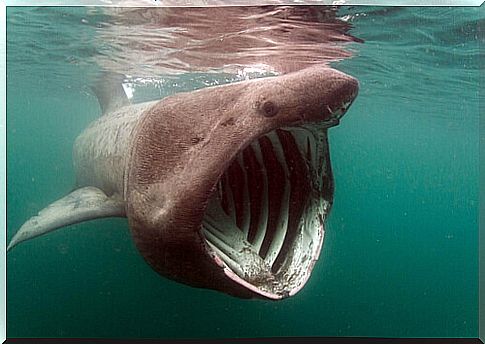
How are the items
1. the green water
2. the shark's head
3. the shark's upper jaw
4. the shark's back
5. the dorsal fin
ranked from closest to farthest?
the shark's head → the shark's upper jaw → the shark's back → the dorsal fin → the green water

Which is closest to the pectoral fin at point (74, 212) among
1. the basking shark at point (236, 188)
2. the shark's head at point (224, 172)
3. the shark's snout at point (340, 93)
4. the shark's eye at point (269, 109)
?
the basking shark at point (236, 188)

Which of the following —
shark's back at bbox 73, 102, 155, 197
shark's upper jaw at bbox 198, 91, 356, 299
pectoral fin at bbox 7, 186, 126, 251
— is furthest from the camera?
pectoral fin at bbox 7, 186, 126, 251

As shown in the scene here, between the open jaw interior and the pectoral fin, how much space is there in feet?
2.37

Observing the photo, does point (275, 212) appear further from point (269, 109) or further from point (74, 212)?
point (74, 212)

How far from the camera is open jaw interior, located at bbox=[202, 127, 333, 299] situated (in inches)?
126

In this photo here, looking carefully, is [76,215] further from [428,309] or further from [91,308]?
[428,309]

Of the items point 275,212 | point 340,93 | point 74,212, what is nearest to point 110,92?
point 74,212

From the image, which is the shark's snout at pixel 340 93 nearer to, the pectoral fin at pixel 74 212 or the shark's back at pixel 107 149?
the shark's back at pixel 107 149

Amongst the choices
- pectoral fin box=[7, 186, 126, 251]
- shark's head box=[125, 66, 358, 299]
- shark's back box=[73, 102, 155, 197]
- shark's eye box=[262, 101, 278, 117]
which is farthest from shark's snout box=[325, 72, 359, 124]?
pectoral fin box=[7, 186, 126, 251]

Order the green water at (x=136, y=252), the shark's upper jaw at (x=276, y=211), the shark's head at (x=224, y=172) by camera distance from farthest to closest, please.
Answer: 1. the green water at (x=136, y=252)
2. the shark's upper jaw at (x=276, y=211)
3. the shark's head at (x=224, y=172)

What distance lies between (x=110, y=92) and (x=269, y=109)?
294 centimetres

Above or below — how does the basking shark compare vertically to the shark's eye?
below

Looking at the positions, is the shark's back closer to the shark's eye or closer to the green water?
the green water

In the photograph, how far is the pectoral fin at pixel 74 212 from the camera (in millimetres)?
3857
